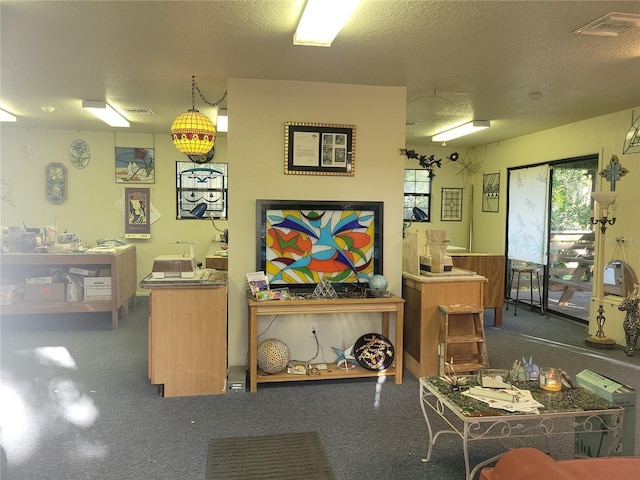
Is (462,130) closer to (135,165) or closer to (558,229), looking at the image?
(558,229)

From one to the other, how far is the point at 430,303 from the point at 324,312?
1002 millimetres

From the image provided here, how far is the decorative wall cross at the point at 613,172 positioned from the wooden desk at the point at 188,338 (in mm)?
4554

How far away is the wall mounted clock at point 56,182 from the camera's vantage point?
7480mm

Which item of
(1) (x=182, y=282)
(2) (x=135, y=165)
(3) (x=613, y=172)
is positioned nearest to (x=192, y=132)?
(1) (x=182, y=282)

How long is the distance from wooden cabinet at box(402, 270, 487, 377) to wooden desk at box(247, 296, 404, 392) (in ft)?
0.81

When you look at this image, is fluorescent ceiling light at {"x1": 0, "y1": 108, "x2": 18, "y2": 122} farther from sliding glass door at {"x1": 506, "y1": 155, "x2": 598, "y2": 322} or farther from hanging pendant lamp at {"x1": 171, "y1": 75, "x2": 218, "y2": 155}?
sliding glass door at {"x1": 506, "y1": 155, "x2": 598, "y2": 322}

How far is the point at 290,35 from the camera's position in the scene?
10.5 feet

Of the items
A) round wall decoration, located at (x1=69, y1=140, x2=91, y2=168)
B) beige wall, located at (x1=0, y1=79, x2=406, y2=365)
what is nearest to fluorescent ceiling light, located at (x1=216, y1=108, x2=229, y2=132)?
beige wall, located at (x1=0, y1=79, x2=406, y2=365)

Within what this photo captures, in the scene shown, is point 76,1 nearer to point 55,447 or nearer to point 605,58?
point 55,447

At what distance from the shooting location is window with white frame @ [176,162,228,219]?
7.85 m

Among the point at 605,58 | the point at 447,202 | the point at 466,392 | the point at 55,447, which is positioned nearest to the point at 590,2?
the point at 605,58

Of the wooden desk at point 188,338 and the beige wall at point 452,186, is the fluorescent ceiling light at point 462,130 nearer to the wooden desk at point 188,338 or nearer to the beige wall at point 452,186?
the beige wall at point 452,186

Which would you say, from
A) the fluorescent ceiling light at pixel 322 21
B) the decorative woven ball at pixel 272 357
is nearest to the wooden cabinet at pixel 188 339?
the decorative woven ball at pixel 272 357

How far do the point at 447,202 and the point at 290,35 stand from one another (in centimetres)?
615
